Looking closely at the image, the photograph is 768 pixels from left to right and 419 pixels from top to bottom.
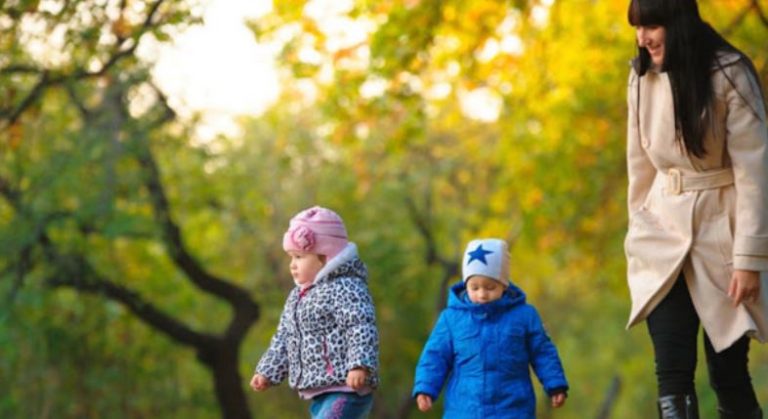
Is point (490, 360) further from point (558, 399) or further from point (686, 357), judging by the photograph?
point (686, 357)

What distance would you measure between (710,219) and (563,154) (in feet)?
64.9

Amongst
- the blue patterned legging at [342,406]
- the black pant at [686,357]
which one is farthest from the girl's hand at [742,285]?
the blue patterned legging at [342,406]

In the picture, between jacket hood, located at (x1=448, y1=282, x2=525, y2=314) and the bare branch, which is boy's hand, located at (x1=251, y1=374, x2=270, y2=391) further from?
the bare branch

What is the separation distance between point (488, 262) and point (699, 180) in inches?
35.6

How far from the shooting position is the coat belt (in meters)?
6.28

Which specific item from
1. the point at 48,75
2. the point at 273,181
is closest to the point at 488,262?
the point at 48,75

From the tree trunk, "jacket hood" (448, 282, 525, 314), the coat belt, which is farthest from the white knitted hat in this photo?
the tree trunk

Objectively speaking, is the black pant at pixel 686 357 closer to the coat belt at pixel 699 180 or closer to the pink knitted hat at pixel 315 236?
the coat belt at pixel 699 180

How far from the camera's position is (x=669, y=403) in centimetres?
611

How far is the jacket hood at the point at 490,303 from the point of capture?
6.55 meters

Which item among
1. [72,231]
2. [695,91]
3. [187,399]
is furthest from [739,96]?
[187,399]

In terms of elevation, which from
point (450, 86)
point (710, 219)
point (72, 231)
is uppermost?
point (450, 86)

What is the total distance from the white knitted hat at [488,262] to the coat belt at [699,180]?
0.75 m

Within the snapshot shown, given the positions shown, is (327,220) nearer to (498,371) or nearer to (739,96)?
(498,371)
